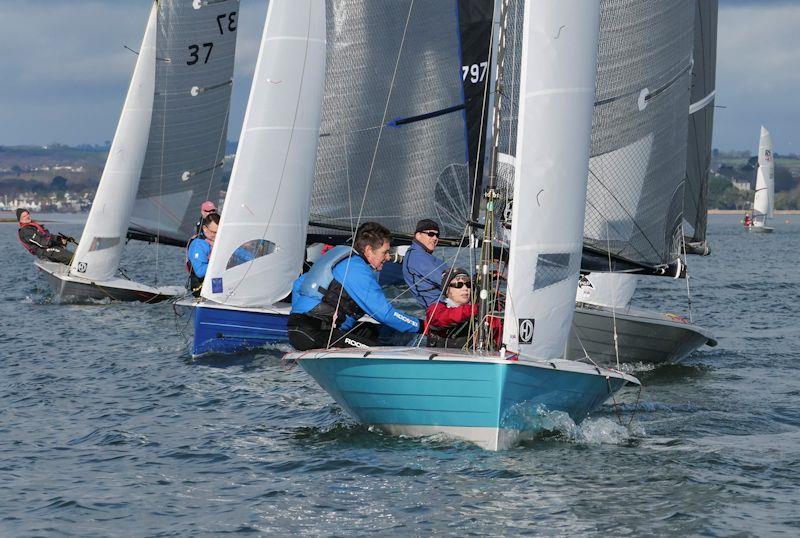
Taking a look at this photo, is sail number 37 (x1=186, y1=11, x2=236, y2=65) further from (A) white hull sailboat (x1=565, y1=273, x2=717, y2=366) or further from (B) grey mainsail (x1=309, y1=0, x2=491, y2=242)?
(A) white hull sailboat (x1=565, y1=273, x2=717, y2=366)

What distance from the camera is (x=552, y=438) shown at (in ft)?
31.0

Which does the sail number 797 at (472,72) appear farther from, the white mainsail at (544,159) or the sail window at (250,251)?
the white mainsail at (544,159)

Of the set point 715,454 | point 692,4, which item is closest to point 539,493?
point 715,454

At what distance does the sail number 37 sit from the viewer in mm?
24688

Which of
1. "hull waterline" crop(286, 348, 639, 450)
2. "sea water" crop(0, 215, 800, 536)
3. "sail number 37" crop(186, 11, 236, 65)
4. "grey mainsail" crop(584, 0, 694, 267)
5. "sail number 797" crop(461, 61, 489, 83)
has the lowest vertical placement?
"sea water" crop(0, 215, 800, 536)

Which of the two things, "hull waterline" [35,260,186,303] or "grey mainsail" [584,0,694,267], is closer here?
"grey mainsail" [584,0,694,267]

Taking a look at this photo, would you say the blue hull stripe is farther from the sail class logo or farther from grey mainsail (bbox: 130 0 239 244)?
grey mainsail (bbox: 130 0 239 244)

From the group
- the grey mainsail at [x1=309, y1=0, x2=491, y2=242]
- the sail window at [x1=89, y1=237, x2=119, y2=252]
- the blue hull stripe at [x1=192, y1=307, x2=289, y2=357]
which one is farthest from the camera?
the sail window at [x1=89, y1=237, x2=119, y2=252]

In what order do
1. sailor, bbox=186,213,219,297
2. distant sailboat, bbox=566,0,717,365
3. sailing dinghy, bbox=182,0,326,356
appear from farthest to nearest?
sailor, bbox=186,213,219,297, sailing dinghy, bbox=182,0,326,356, distant sailboat, bbox=566,0,717,365

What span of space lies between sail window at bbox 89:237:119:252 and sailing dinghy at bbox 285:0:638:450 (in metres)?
14.7

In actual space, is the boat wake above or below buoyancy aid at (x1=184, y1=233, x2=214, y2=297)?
below

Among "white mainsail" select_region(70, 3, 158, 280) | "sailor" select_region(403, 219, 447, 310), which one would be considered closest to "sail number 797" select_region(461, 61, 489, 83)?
"sailor" select_region(403, 219, 447, 310)

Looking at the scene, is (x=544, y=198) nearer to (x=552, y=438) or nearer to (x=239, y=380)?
(x=552, y=438)

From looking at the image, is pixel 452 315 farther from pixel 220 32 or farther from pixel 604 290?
pixel 220 32
